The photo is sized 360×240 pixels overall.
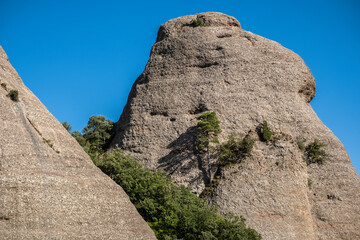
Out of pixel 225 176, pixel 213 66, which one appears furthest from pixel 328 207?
pixel 213 66

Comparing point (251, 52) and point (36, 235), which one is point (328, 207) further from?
point (36, 235)

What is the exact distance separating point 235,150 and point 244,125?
4761 millimetres

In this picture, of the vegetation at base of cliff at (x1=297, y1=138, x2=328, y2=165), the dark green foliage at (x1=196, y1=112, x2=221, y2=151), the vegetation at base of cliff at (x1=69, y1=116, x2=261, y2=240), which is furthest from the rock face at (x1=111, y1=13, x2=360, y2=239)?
the vegetation at base of cliff at (x1=69, y1=116, x2=261, y2=240)

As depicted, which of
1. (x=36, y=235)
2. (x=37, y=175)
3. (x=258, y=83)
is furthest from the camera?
(x=258, y=83)

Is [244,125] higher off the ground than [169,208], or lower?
higher

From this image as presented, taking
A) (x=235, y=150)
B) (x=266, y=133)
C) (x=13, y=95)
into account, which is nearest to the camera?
(x=13, y=95)

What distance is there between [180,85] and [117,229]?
25.1 m

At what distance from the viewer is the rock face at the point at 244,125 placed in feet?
127

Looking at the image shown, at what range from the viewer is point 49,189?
25.7 m

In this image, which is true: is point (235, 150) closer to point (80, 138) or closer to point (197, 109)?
point (197, 109)

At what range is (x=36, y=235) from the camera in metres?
24.0

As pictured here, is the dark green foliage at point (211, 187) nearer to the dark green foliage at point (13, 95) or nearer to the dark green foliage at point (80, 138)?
the dark green foliage at point (80, 138)

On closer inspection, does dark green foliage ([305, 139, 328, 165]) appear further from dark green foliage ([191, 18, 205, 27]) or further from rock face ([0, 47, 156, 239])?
A: rock face ([0, 47, 156, 239])

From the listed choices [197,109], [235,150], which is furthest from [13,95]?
[197,109]
